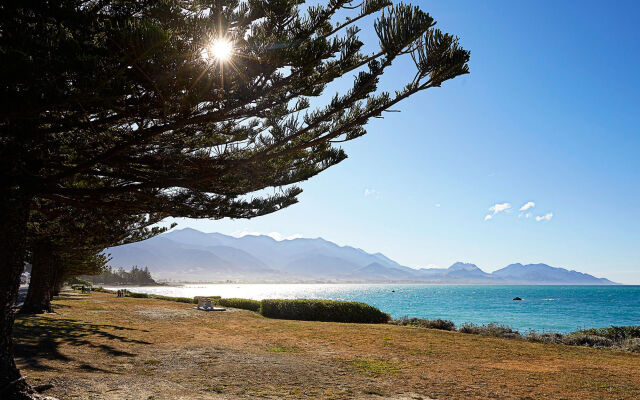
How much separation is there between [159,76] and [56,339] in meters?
8.61

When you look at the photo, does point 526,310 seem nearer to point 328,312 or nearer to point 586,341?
point 586,341

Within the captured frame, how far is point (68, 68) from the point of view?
366 centimetres

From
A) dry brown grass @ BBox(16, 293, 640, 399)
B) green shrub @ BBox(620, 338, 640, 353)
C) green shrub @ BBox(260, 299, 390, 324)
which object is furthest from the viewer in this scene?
green shrub @ BBox(260, 299, 390, 324)

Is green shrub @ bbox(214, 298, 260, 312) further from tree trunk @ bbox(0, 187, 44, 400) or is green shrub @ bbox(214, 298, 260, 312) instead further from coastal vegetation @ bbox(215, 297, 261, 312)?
tree trunk @ bbox(0, 187, 44, 400)

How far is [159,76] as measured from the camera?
4.16 metres

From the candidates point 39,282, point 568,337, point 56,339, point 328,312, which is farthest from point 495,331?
point 39,282

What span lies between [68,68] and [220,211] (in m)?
6.25

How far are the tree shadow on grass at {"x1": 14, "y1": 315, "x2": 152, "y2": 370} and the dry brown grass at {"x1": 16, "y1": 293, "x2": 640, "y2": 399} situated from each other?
0.08 ft

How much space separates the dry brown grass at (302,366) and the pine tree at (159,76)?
192 centimetres

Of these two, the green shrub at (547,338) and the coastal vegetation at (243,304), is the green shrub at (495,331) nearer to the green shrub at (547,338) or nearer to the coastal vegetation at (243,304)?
the green shrub at (547,338)

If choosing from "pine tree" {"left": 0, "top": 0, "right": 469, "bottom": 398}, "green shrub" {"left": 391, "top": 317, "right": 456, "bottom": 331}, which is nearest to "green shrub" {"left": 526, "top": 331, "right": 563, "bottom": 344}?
"green shrub" {"left": 391, "top": 317, "right": 456, "bottom": 331}

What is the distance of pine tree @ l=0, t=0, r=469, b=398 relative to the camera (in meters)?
3.65

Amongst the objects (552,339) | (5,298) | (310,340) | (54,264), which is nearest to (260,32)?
(5,298)

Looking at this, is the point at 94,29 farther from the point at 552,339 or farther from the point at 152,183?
the point at 552,339
